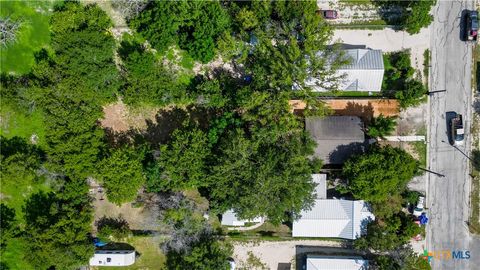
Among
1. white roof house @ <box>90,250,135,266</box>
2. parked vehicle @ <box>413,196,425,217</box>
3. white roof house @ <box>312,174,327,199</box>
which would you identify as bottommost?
white roof house @ <box>90,250,135,266</box>

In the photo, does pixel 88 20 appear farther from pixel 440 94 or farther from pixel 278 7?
pixel 440 94

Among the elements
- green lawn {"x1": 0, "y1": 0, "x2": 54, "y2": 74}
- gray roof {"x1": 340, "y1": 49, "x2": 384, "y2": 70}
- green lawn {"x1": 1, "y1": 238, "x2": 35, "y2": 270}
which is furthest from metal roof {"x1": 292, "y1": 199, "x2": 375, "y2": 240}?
green lawn {"x1": 0, "y1": 0, "x2": 54, "y2": 74}

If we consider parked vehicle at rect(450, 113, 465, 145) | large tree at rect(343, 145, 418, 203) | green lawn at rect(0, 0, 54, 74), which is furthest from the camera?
green lawn at rect(0, 0, 54, 74)

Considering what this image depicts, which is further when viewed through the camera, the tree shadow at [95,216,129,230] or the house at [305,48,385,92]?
the tree shadow at [95,216,129,230]

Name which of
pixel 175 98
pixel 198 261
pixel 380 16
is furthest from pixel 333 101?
pixel 198 261

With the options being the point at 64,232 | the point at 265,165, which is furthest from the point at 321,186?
the point at 64,232

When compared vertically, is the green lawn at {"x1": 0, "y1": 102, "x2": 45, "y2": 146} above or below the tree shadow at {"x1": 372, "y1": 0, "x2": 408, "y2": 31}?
below

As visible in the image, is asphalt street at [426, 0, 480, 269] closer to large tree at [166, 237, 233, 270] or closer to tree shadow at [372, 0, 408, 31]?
tree shadow at [372, 0, 408, 31]
